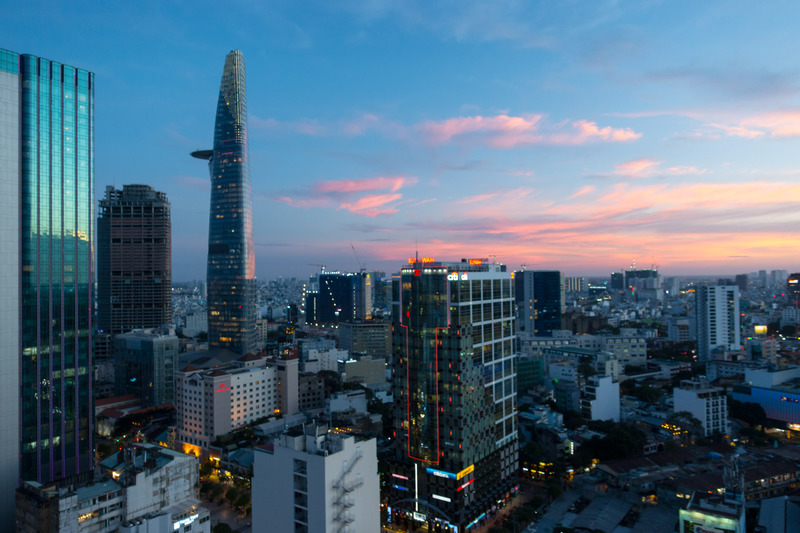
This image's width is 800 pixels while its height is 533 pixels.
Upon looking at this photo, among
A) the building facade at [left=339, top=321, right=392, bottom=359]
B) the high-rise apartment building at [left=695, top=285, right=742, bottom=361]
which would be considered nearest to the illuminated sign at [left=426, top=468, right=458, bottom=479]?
the building facade at [left=339, top=321, right=392, bottom=359]

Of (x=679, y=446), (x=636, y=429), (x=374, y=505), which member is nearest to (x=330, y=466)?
(x=374, y=505)

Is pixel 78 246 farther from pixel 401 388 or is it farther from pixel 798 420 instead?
pixel 798 420

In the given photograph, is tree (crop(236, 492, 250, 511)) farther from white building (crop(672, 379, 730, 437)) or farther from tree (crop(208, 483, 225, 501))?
white building (crop(672, 379, 730, 437))

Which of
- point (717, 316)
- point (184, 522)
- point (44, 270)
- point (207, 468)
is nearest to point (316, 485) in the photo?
point (184, 522)

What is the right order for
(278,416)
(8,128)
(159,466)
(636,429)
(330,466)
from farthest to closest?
(278,416), (636,429), (8,128), (159,466), (330,466)

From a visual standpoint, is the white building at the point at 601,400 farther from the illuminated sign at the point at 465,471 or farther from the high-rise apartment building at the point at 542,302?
the high-rise apartment building at the point at 542,302

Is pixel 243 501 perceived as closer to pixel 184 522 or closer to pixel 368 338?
pixel 184 522

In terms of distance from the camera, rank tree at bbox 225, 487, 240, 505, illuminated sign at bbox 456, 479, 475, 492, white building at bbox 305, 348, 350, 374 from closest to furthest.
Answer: illuminated sign at bbox 456, 479, 475, 492 → tree at bbox 225, 487, 240, 505 → white building at bbox 305, 348, 350, 374
